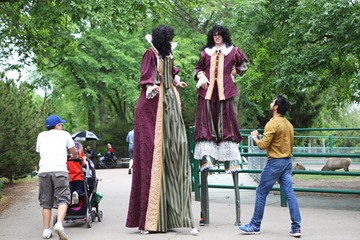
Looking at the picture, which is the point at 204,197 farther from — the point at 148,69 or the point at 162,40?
the point at 162,40

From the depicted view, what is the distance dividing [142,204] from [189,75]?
2594 centimetres

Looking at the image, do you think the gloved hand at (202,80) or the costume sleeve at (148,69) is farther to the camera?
the gloved hand at (202,80)

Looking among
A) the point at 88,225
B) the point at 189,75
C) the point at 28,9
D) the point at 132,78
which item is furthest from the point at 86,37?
the point at 88,225

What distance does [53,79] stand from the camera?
A: 119 feet

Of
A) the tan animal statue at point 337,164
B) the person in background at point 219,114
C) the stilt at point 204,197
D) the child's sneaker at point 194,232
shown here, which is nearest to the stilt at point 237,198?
the person in background at point 219,114

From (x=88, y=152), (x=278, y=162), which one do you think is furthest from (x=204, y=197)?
(x=88, y=152)

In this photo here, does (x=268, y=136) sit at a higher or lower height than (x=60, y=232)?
higher

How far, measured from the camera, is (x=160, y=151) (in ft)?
26.2

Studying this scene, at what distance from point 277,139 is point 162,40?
6.34ft

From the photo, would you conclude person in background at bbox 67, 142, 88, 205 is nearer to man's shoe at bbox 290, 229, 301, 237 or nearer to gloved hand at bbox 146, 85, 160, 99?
gloved hand at bbox 146, 85, 160, 99

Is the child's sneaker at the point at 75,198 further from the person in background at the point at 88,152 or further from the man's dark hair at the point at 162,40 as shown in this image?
the man's dark hair at the point at 162,40

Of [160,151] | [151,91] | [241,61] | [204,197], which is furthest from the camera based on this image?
[204,197]

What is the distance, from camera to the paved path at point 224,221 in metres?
7.72

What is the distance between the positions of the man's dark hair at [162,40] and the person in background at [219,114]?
590 mm
